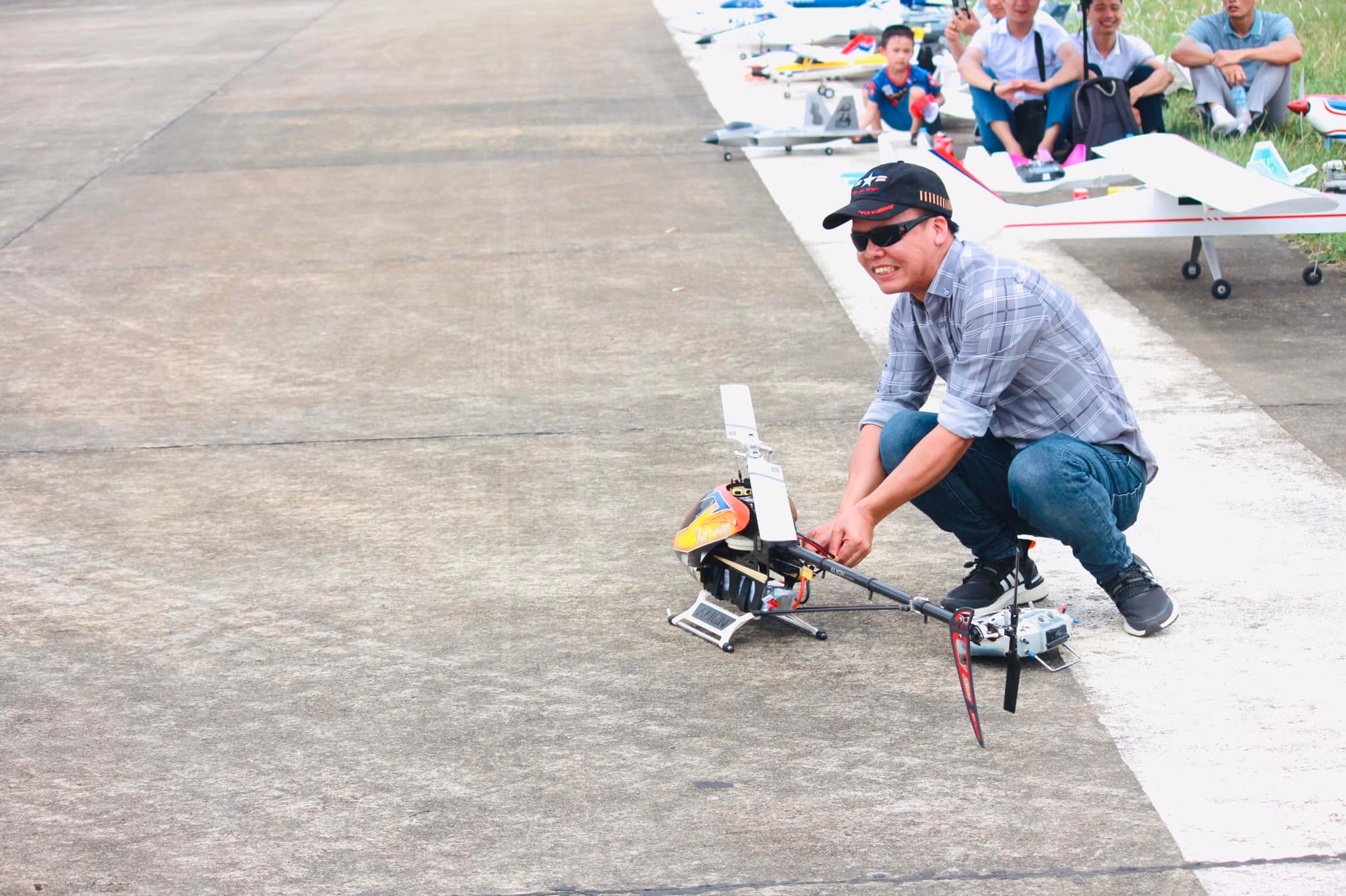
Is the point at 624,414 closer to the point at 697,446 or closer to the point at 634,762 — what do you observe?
the point at 697,446

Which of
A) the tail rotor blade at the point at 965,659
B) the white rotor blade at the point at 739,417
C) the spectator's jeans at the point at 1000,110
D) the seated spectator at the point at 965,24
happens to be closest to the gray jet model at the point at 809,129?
the seated spectator at the point at 965,24

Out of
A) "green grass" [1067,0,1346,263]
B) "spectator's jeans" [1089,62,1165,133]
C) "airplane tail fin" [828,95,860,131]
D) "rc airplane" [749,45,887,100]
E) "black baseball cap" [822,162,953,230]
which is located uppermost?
"black baseball cap" [822,162,953,230]

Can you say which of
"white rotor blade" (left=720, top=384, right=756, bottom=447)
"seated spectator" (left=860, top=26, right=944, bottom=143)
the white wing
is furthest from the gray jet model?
"white rotor blade" (left=720, top=384, right=756, bottom=447)

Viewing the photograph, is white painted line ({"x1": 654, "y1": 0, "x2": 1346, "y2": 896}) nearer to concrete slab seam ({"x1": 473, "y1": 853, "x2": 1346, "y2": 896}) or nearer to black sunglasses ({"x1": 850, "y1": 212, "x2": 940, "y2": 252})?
concrete slab seam ({"x1": 473, "y1": 853, "x2": 1346, "y2": 896})

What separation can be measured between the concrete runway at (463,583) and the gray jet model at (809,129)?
1.07 metres

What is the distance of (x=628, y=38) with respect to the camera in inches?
768

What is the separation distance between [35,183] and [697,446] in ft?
25.7

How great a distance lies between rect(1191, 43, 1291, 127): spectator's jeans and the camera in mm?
10430

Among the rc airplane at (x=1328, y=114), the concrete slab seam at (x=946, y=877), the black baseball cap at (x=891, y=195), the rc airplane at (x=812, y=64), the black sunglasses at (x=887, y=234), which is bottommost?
the rc airplane at (x=812, y=64)

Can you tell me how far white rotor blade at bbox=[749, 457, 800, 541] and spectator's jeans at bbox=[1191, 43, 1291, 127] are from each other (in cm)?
813

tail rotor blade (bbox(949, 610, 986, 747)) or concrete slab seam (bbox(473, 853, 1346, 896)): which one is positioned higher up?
tail rotor blade (bbox(949, 610, 986, 747))

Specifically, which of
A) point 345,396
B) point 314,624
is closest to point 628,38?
point 345,396

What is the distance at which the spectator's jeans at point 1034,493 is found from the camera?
366 centimetres

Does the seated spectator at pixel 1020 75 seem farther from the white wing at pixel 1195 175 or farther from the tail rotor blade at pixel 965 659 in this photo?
the tail rotor blade at pixel 965 659
